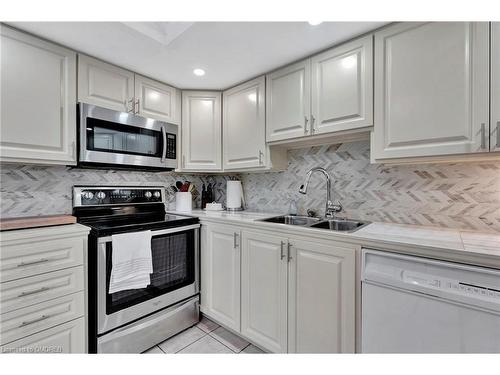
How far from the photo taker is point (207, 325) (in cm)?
198

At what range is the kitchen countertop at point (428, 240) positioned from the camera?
0.96 metres

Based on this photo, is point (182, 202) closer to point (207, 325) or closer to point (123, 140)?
point (123, 140)

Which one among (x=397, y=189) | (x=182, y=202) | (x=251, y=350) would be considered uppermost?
(x=397, y=189)

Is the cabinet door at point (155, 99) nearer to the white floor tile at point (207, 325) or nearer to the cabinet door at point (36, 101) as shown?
the cabinet door at point (36, 101)

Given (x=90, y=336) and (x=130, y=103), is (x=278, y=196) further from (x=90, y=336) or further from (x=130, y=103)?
(x=90, y=336)

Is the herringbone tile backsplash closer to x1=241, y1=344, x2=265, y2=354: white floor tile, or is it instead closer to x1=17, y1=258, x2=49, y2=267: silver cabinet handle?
x1=17, y1=258, x2=49, y2=267: silver cabinet handle

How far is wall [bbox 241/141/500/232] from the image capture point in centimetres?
136

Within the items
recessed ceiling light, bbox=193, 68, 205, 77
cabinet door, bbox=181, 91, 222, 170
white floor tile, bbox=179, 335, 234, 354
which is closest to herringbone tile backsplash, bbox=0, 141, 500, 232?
cabinet door, bbox=181, 91, 222, 170

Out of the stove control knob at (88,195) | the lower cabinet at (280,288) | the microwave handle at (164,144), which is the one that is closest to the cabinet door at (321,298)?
the lower cabinet at (280,288)

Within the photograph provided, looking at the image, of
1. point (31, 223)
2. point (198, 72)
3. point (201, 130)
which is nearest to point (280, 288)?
point (31, 223)

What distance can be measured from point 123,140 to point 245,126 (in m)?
1.02

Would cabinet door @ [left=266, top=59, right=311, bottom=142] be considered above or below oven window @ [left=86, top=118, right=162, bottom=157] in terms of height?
above

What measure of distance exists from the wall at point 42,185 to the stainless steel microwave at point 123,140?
0.69 ft

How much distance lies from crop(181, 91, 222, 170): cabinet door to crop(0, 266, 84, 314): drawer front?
1.23 m
